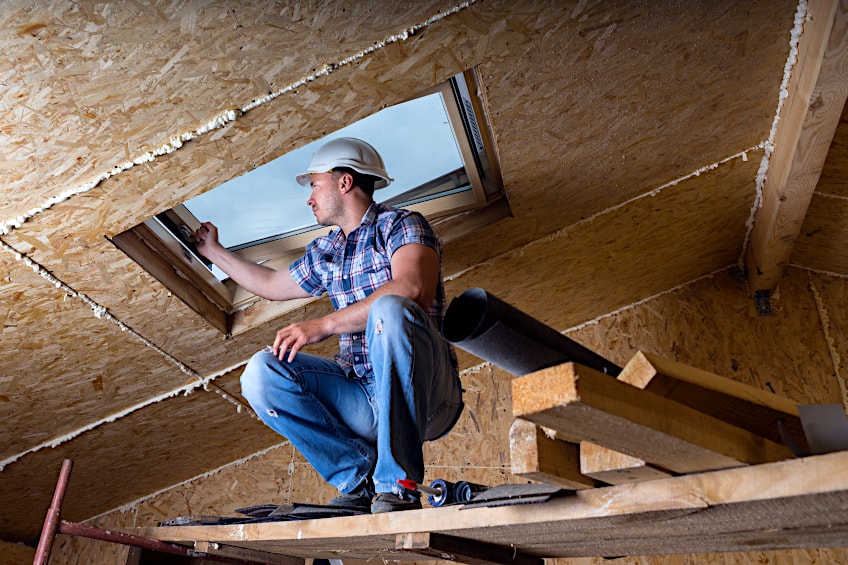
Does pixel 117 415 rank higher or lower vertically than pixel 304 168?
lower

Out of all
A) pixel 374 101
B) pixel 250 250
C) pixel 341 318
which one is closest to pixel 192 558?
pixel 250 250

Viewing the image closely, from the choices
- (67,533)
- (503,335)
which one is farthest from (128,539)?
(503,335)

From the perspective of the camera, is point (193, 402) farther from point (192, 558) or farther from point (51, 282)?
point (51, 282)

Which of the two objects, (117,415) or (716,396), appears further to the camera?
(117,415)

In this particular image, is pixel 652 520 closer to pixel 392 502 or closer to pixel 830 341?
pixel 392 502

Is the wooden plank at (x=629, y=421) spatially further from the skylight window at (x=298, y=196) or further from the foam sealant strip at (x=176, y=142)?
the skylight window at (x=298, y=196)

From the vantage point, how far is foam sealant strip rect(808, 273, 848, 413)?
12.0 feet

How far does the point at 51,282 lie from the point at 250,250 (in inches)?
32.3

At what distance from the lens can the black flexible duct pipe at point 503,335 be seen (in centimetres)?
122

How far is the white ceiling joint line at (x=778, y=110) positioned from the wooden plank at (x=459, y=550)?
1.79 m

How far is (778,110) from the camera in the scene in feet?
9.61

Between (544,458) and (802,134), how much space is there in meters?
1.87

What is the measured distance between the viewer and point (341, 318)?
2357 mm

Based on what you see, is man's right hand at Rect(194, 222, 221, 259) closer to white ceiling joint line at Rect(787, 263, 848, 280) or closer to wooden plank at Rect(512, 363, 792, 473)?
wooden plank at Rect(512, 363, 792, 473)
